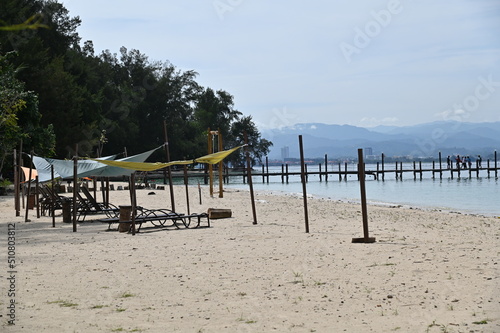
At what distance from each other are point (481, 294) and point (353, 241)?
4.63 metres

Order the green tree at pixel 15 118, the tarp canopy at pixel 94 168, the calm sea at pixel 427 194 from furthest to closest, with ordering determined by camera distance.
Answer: the calm sea at pixel 427 194 < the green tree at pixel 15 118 < the tarp canopy at pixel 94 168

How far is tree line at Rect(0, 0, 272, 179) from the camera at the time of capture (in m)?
31.9

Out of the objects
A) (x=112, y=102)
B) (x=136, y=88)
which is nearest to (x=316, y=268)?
(x=112, y=102)

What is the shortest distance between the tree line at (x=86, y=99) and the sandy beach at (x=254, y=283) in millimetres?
16070

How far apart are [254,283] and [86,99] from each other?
45.6 metres

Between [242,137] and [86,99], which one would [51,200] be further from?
[242,137]

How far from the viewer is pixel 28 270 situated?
28.5 feet

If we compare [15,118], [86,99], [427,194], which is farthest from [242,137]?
[15,118]

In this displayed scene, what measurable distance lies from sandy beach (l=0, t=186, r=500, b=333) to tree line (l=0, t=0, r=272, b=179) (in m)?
16.1

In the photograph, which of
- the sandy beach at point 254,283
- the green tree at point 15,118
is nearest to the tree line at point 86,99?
the green tree at point 15,118

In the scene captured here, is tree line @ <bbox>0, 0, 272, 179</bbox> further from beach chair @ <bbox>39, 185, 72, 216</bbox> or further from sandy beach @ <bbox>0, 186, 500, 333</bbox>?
sandy beach @ <bbox>0, 186, 500, 333</bbox>

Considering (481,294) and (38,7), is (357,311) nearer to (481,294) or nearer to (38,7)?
(481,294)

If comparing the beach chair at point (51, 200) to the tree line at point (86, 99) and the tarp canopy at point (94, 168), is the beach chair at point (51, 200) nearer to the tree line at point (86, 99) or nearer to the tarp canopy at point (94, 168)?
the tarp canopy at point (94, 168)

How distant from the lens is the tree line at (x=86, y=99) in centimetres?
3192
